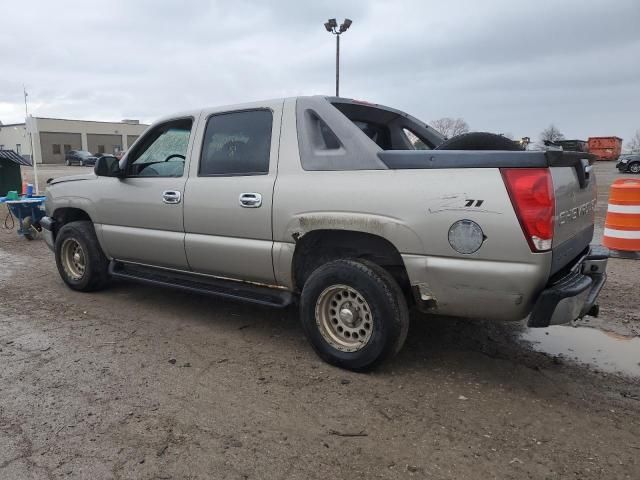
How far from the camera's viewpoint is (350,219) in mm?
3500

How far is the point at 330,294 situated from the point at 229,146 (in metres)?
1.57

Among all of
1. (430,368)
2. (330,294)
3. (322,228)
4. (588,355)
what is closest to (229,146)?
(322,228)

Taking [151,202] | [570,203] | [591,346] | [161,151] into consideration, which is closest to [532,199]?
[570,203]

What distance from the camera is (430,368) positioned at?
3.77 metres

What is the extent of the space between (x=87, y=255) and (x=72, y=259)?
0.51 metres

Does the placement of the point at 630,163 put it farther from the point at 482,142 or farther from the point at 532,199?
the point at 532,199

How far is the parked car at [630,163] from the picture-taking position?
30625mm

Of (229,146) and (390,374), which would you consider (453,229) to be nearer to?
(390,374)

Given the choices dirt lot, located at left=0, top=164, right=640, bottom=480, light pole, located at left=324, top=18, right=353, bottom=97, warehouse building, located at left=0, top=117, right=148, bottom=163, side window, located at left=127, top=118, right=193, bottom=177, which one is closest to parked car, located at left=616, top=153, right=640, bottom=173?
light pole, located at left=324, top=18, right=353, bottom=97

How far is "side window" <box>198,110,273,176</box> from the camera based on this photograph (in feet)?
13.5

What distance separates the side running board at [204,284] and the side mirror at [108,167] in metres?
0.92

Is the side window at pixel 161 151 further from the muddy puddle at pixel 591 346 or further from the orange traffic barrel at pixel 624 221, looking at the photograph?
the orange traffic barrel at pixel 624 221

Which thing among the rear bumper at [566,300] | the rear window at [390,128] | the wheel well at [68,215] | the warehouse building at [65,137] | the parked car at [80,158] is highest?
the warehouse building at [65,137]

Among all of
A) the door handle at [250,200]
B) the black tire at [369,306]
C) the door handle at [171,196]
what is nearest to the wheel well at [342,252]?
the black tire at [369,306]
